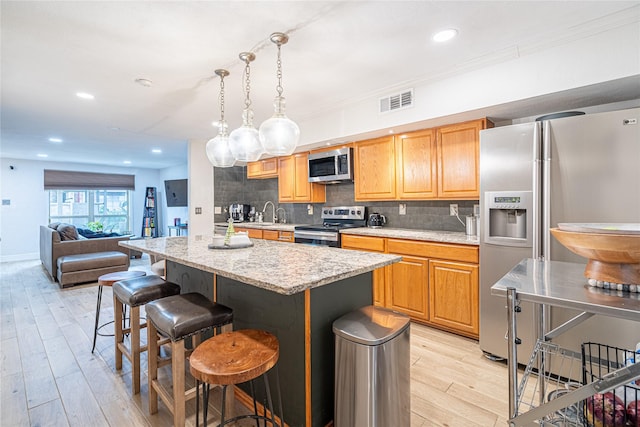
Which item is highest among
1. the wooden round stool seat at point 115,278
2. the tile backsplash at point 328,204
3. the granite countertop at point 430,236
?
the tile backsplash at point 328,204

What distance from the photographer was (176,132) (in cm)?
458

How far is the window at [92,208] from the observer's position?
778cm

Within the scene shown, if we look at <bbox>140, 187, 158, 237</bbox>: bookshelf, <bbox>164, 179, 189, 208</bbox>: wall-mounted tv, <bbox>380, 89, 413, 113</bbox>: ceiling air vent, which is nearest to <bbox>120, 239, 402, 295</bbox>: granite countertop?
<bbox>380, 89, 413, 113</bbox>: ceiling air vent


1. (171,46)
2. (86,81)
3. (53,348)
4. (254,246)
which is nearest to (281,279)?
(254,246)

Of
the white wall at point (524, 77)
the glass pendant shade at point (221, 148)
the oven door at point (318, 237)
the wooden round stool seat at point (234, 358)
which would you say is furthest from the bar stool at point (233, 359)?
the white wall at point (524, 77)

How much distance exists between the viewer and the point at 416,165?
3207mm

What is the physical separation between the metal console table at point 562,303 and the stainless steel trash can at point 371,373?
0.49 m

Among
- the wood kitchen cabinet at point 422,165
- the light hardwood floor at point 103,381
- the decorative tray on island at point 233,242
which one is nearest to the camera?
the light hardwood floor at point 103,381

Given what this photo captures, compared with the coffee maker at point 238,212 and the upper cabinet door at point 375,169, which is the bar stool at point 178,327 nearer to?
the upper cabinet door at point 375,169

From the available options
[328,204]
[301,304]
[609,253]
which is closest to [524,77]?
[609,253]

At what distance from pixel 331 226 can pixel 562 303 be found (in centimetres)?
316

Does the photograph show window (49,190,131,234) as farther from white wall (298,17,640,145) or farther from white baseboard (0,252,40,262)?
white wall (298,17,640,145)

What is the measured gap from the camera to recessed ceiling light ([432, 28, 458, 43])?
2004mm

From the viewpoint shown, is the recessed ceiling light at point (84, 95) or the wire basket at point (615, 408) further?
the recessed ceiling light at point (84, 95)
